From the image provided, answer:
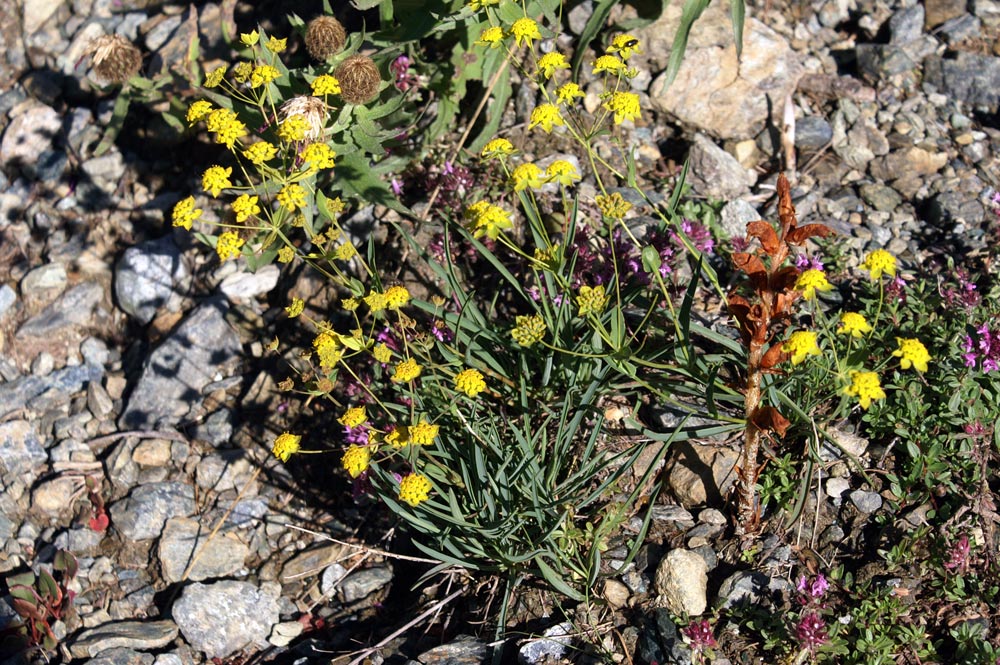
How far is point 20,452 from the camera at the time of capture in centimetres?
437

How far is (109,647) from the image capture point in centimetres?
368

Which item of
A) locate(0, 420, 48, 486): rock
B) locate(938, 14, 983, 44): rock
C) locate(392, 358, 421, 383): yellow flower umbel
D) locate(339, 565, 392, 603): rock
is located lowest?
locate(339, 565, 392, 603): rock

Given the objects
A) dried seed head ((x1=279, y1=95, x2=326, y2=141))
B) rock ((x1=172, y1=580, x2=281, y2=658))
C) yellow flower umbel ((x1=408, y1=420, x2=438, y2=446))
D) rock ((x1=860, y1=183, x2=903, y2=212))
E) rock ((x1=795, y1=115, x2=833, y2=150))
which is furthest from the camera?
rock ((x1=795, y1=115, x2=833, y2=150))

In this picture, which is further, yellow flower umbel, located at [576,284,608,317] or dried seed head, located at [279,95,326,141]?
dried seed head, located at [279,95,326,141]

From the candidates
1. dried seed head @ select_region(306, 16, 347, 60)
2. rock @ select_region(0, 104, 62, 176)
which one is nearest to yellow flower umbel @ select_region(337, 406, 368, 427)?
dried seed head @ select_region(306, 16, 347, 60)

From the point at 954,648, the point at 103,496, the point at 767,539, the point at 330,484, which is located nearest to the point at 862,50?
the point at 767,539

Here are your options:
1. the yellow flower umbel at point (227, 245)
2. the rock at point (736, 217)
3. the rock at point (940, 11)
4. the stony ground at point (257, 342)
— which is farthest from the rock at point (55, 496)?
the rock at point (940, 11)

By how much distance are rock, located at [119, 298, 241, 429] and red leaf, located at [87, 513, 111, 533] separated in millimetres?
459

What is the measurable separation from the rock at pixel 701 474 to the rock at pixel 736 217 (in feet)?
3.68

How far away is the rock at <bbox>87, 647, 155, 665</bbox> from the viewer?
11.8 feet

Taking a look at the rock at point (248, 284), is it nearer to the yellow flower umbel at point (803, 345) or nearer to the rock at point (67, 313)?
the rock at point (67, 313)

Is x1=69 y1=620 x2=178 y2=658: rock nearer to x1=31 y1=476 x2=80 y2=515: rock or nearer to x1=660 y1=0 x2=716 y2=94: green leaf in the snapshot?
x1=31 y1=476 x2=80 y2=515: rock

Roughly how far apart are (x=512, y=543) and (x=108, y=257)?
116 inches

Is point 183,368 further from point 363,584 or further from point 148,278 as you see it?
point 363,584
